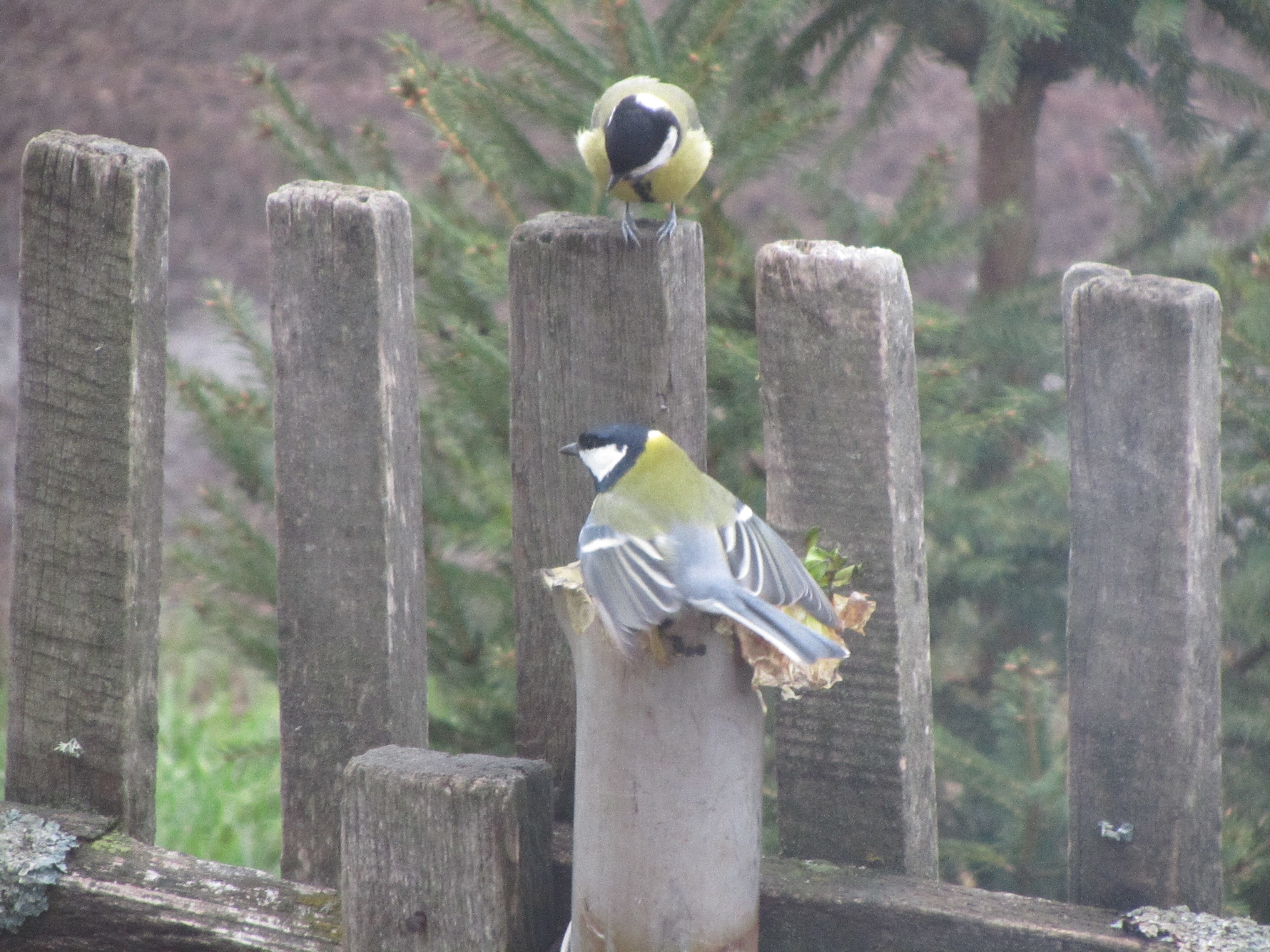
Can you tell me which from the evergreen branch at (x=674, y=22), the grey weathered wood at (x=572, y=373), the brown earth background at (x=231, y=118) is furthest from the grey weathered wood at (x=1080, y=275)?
the brown earth background at (x=231, y=118)

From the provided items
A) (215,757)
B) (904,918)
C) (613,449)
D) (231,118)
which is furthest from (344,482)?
(231,118)

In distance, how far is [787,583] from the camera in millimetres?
1360

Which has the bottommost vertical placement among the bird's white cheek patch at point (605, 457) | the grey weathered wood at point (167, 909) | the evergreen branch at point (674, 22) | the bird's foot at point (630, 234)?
the grey weathered wood at point (167, 909)

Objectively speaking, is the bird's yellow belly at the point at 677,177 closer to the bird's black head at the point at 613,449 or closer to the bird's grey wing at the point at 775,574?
the bird's black head at the point at 613,449

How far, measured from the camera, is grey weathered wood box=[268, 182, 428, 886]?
159cm

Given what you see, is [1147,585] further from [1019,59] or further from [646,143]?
[1019,59]

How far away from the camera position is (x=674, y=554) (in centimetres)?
142

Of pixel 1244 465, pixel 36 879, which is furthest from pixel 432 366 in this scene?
pixel 1244 465

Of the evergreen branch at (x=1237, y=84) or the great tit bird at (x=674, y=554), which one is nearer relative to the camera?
the great tit bird at (x=674, y=554)

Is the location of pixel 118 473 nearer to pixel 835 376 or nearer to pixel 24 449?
pixel 24 449

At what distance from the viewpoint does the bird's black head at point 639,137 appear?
215 cm

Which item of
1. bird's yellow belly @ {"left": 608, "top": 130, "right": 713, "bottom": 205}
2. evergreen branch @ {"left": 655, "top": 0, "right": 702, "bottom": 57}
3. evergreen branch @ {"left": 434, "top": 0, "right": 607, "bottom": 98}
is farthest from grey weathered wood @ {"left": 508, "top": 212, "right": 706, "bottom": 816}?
evergreen branch @ {"left": 655, "top": 0, "right": 702, "bottom": 57}

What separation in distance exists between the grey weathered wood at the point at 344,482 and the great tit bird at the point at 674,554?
0.26 meters

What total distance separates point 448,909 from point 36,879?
0.58 m
